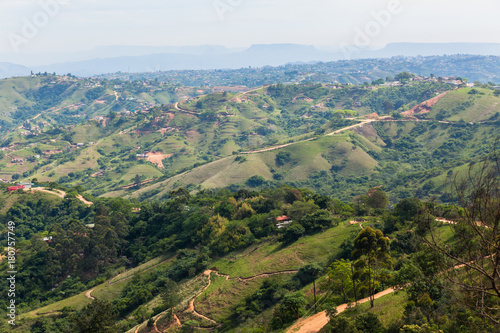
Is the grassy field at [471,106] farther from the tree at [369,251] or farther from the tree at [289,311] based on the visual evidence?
the tree at [289,311]

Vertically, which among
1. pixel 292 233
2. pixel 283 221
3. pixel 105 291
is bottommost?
pixel 105 291

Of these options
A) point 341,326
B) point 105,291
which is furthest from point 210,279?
point 341,326

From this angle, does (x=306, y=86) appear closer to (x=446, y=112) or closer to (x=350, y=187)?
(x=446, y=112)

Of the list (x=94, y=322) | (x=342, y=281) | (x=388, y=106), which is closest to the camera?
(x=94, y=322)

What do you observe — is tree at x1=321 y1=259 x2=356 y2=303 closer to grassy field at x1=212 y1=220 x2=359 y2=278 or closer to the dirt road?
grassy field at x1=212 y1=220 x2=359 y2=278

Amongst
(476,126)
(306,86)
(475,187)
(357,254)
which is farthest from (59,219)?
(306,86)

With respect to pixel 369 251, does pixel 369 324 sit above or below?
below

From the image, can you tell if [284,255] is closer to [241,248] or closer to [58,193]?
[241,248]

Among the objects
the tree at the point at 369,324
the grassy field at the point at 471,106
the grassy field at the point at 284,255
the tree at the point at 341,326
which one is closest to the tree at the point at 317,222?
the grassy field at the point at 284,255

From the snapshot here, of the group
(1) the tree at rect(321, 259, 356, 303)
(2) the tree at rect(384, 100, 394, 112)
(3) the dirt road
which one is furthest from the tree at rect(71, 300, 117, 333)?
(2) the tree at rect(384, 100, 394, 112)

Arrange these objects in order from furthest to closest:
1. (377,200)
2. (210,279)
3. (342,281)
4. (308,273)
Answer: (377,200)
(210,279)
(308,273)
(342,281)

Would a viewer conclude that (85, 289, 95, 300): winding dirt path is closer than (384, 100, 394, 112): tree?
Yes
